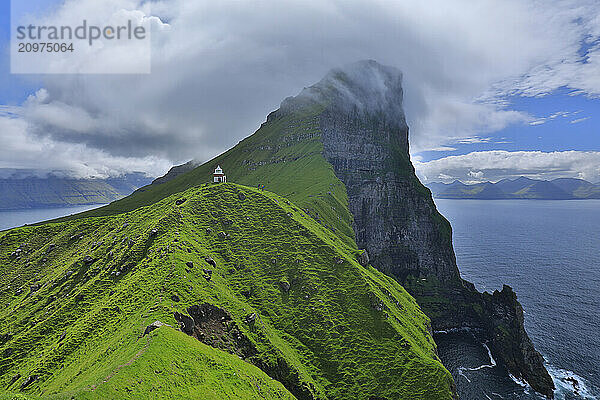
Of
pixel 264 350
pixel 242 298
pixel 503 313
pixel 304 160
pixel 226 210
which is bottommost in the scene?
pixel 503 313

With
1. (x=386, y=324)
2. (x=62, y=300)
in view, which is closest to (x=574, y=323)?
(x=386, y=324)

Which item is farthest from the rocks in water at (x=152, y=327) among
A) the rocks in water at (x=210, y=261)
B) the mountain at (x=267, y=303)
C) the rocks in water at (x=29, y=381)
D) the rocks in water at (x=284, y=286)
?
the rocks in water at (x=284, y=286)

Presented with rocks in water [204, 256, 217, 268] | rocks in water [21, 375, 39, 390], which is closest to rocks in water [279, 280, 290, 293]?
rocks in water [204, 256, 217, 268]

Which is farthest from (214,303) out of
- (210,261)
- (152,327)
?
(152,327)

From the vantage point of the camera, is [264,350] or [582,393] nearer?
[264,350]

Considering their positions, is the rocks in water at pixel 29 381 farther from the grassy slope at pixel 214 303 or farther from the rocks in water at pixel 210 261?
the rocks in water at pixel 210 261

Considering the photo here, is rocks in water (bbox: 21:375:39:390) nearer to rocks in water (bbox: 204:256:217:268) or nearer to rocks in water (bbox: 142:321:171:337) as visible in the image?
rocks in water (bbox: 142:321:171:337)

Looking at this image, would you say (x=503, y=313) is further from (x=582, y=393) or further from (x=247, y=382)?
(x=247, y=382)

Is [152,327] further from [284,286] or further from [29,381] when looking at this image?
[284,286]
